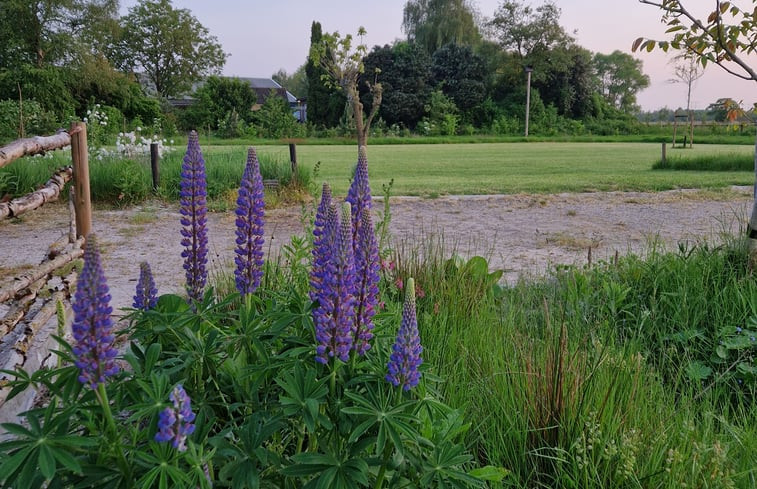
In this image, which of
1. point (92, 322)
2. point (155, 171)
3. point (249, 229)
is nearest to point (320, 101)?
point (155, 171)

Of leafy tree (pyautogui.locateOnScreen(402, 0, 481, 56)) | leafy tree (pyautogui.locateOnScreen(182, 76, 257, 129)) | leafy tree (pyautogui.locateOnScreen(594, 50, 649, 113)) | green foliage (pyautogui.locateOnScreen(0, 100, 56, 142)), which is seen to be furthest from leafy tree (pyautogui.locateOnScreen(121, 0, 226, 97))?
leafy tree (pyautogui.locateOnScreen(594, 50, 649, 113))

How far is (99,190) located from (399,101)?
3249 cm

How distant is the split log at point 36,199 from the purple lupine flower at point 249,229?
1661 mm

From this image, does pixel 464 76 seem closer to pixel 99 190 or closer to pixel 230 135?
pixel 230 135

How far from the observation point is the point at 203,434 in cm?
134

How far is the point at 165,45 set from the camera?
4878 centimetres

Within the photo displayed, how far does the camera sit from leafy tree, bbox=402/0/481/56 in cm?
5075

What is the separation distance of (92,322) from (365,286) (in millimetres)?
624

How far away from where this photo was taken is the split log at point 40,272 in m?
2.91

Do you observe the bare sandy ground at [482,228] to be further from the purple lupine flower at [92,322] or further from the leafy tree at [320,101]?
the leafy tree at [320,101]

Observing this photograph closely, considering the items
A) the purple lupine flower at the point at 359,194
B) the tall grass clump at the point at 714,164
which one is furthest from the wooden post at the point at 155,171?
the tall grass clump at the point at 714,164

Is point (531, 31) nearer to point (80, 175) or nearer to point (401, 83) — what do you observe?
point (401, 83)

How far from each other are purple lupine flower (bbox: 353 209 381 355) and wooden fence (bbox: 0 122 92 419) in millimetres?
1697

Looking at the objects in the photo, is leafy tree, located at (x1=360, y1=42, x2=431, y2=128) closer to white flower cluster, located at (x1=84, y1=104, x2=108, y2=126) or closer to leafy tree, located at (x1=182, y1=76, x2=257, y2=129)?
leafy tree, located at (x1=182, y1=76, x2=257, y2=129)
